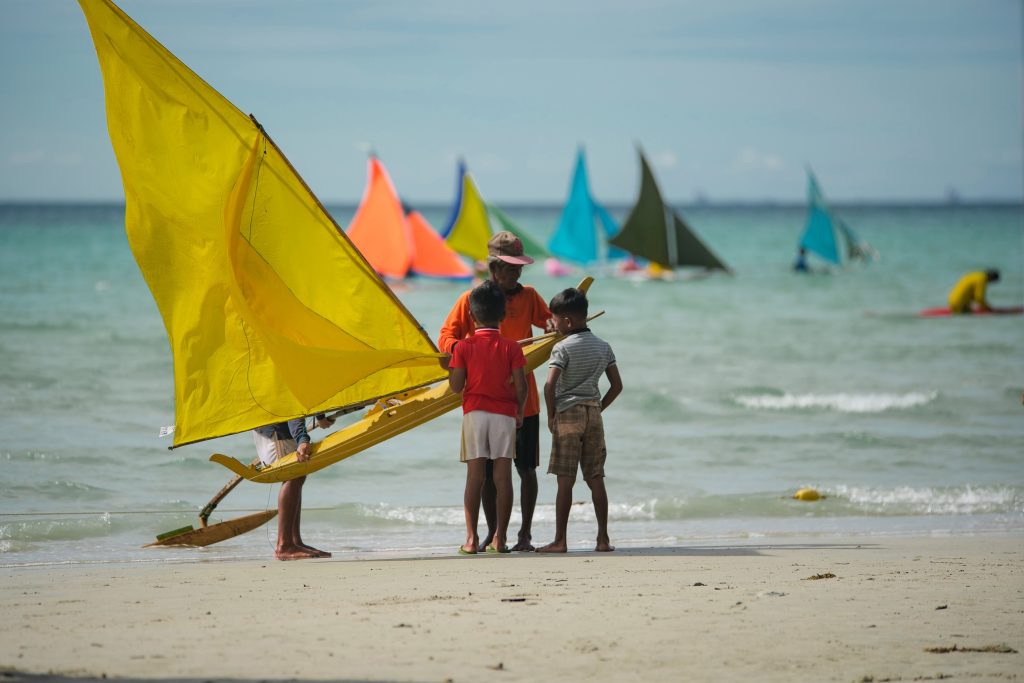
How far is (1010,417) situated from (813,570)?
7.31 metres

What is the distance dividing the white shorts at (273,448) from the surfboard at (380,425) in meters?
0.10

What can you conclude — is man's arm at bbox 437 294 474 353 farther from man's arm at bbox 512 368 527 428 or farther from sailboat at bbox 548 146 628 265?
sailboat at bbox 548 146 628 265

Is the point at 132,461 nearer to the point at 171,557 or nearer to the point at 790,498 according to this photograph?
the point at 171,557

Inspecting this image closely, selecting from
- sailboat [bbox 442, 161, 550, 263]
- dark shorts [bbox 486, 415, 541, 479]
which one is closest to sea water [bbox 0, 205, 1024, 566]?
dark shorts [bbox 486, 415, 541, 479]

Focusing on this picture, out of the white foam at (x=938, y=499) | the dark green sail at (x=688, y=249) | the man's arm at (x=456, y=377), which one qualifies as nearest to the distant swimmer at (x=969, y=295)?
the dark green sail at (x=688, y=249)

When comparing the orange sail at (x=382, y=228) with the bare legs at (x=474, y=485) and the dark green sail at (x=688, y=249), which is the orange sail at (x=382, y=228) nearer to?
the dark green sail at (x=688, y=249)

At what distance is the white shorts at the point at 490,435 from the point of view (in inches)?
241

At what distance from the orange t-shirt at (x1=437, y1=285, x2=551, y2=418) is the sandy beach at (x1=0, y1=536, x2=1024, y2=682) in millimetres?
829

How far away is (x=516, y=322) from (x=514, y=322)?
0.01 m

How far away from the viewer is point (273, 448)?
6.53 m

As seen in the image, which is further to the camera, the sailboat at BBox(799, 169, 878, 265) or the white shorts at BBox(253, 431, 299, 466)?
the sailboat at BBox(799, 169, 878, 265)

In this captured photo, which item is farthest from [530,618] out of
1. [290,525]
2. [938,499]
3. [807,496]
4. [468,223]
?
[468,223]

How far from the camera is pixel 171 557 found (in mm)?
6961

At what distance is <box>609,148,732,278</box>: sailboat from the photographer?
104ft
